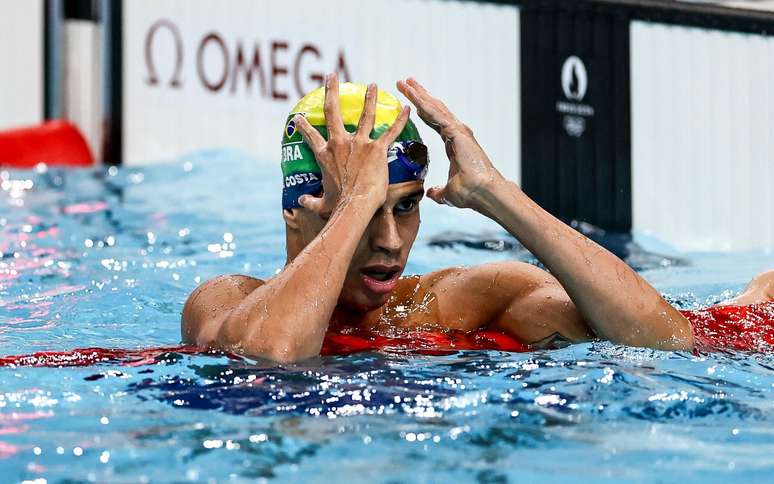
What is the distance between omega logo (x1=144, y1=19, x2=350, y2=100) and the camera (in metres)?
7.34

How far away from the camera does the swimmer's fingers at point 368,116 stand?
2939 millimetres

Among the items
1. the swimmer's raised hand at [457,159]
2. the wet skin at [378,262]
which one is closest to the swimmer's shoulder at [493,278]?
the wet skin at [378,262]

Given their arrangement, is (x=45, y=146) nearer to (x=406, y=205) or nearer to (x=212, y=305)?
(x=212, y=305)

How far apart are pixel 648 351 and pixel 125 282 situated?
94.3 inches

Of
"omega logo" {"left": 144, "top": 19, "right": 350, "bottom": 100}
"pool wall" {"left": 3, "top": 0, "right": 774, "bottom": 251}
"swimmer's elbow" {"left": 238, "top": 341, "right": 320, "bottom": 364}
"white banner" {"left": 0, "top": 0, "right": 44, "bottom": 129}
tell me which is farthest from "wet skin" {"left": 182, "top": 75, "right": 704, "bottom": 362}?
"white banner" {"left": 0, "top": 0, "right": 44, "bottom": 129}

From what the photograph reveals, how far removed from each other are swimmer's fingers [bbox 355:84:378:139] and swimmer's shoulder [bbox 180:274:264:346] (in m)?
0.49

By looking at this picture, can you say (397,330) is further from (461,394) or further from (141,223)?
(141,223)

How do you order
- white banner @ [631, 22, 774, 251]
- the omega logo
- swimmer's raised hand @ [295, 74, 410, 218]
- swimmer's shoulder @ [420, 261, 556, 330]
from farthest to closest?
the omega logo < white banner @ [631, 22, 774, 251] < swimmer's shoulder @ [420, 261, 556, 330] < swimmer's raised hand @ [295, 74, 410, 218]

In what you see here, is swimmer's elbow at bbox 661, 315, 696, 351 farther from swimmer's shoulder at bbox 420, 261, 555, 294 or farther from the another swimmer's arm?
swimmer's shoulder at bbox 420, 261, 555, 294

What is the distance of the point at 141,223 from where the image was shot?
20.8 feet

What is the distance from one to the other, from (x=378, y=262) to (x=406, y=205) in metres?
0.15

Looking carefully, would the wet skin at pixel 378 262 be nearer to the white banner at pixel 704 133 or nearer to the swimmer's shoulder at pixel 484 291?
the swimmer's shoulder at pixel 484 291

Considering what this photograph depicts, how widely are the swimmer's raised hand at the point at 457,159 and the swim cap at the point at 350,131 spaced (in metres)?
0.07

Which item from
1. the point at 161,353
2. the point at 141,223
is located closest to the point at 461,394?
the point at 161,353
